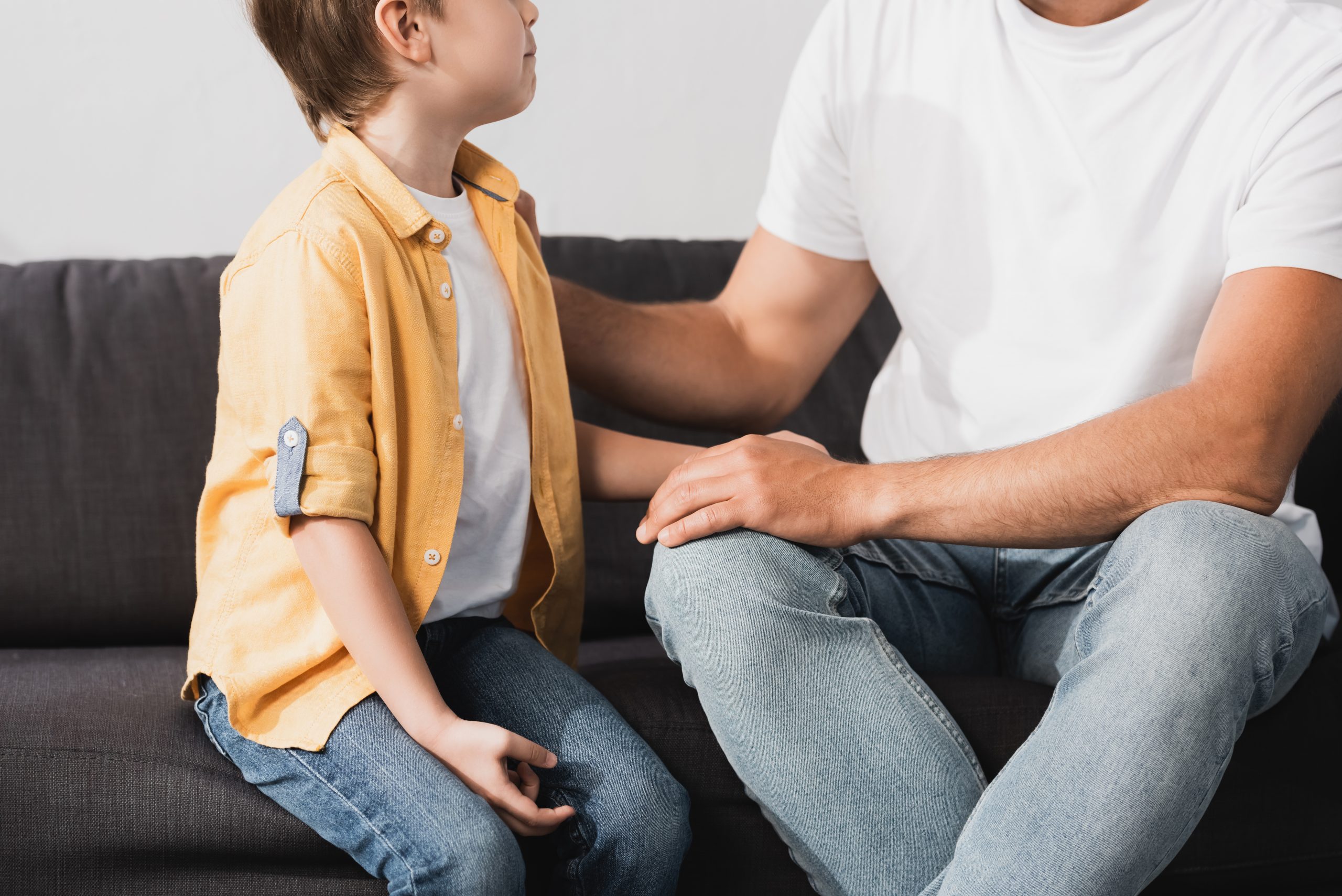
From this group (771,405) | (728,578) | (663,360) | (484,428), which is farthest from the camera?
(771,405)

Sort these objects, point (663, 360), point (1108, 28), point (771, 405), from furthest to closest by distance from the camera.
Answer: point (771, 405) → point (663, 360) → point (1108, 28)

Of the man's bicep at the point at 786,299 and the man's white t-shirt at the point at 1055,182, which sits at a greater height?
the man's white t-shirt at the point at 1055,182

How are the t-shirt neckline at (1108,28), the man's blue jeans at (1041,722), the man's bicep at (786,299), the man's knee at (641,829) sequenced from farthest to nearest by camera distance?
the man's bicep at (786,299), the t-shirt neckline at (1108,28), the man's knee at (641,829), the man's blue jeans at (1041,722)

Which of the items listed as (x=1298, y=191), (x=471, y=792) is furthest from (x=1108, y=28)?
(x=471, y=792)

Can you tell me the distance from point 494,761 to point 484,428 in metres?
0.31

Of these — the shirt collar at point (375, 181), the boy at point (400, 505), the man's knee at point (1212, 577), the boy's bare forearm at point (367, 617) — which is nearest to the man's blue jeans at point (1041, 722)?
the man's knee at point (1212, 577)

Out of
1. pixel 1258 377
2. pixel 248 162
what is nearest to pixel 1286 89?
pixel 1258 377

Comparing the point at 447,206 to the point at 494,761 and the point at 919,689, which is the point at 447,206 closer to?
the point at 494,761

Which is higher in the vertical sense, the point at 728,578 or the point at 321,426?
the point at 321,426

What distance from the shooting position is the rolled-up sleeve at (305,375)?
848 mm

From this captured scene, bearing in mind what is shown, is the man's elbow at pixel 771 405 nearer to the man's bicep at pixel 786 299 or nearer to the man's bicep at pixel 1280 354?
the man's bicep at pixel 786 299

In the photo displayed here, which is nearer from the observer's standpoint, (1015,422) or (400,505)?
(400,505)

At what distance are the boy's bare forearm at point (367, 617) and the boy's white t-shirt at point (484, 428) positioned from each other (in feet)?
0.38

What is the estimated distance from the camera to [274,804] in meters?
0.90
